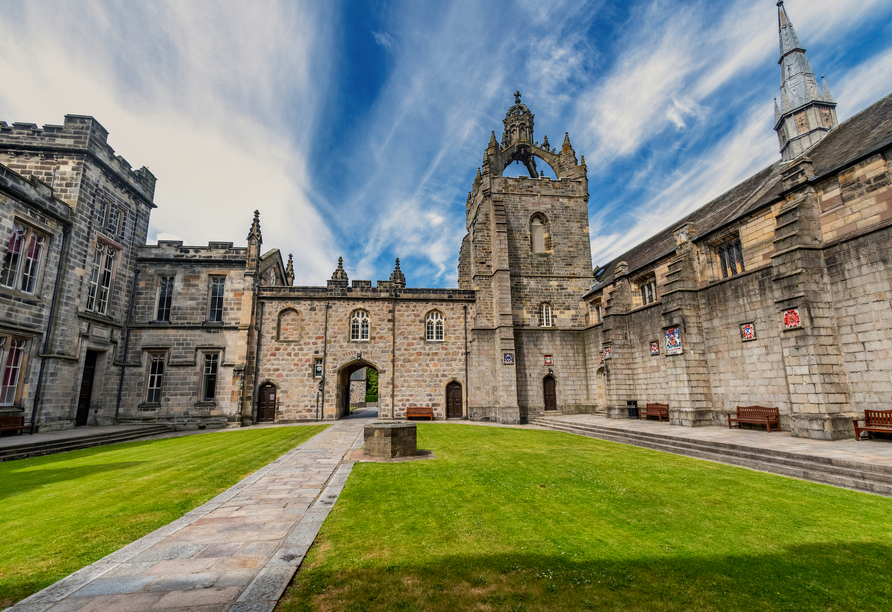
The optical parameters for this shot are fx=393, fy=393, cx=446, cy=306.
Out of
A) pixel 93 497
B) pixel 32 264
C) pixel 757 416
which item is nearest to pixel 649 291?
pixel 757 416

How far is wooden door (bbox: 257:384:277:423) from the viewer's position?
80.3 feet

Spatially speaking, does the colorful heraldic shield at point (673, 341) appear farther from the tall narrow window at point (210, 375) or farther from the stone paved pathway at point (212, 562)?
the tall narrow window at point (210, 375)

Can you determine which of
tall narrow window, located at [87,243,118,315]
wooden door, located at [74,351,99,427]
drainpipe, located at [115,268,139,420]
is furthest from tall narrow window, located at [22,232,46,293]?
drainpipe, located at [115,268,139,420]

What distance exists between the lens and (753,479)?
28.1ft

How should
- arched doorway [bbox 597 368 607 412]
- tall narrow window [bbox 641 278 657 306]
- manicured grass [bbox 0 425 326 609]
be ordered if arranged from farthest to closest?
arched doorway [bbox 597 368 607 412]
tall narrow window [bbox 641 278 657 306]
manicured grass [bbox 0 425 326 609]

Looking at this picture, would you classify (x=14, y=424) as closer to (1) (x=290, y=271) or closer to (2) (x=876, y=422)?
(1) (x=290, y=271)

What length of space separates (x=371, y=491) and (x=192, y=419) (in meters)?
21.1

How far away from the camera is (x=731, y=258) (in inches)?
669

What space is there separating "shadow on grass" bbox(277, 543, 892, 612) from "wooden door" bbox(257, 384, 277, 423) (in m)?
22.6

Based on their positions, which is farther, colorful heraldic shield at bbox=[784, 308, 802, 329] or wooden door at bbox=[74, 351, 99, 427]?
wooden door at bbox=[74, 351, 99, 427]

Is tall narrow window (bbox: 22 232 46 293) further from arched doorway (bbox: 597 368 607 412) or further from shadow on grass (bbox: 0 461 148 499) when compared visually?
arched doorway (bbox: 597 368 607 412)

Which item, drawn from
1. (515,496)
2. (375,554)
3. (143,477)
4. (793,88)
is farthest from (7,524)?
(793,88)

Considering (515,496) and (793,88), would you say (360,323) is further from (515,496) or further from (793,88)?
(793,88)

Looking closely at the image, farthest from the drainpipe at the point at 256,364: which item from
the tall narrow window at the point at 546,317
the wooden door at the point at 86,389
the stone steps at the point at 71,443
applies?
the tall narrow window at the point at 546,317
